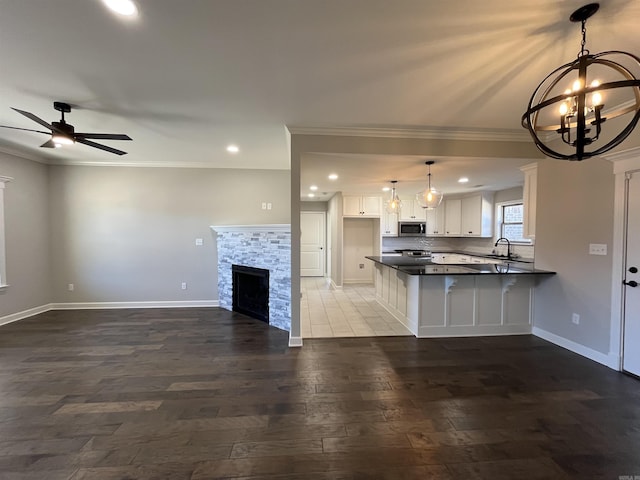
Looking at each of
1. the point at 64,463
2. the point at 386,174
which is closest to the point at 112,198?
the point at 64,463

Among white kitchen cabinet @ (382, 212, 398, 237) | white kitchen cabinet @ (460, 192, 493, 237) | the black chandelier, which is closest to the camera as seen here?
the black chandelier

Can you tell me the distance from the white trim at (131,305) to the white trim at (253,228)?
139cm

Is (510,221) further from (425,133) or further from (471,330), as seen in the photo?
(425,133)

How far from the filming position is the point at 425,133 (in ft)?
11.5

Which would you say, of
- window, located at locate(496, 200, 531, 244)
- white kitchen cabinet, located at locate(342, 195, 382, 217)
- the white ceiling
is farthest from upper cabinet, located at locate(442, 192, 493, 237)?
the white ceiling

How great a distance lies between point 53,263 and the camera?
16.4 feet

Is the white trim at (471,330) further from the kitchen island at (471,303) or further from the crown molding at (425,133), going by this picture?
the crown molding at (425,133)

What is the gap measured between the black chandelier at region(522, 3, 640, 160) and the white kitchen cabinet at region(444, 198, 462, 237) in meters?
3.61

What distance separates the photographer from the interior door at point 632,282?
2.74 meters

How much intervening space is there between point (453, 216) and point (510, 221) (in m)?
1.28

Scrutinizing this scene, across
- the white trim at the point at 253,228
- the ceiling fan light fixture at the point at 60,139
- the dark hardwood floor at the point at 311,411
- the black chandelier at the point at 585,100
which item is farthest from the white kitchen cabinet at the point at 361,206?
the ceiling fan light fixture at the point at 60,139

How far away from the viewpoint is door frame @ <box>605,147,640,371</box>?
9.29ft

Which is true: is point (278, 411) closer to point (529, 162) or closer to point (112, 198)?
point (529, 162)

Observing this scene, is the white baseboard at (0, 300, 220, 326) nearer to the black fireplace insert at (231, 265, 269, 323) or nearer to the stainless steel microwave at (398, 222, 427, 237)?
the black fireplace insert at (231, 265, 269, 323)
